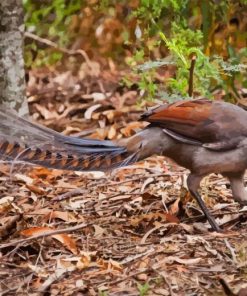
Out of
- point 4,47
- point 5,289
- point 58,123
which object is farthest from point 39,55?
point 5,289

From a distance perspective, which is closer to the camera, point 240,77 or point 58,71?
point 240,77

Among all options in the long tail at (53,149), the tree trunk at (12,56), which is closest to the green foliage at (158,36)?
the long tail at (53,149)

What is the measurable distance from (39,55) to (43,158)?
4.85 meters

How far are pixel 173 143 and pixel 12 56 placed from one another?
1.98m

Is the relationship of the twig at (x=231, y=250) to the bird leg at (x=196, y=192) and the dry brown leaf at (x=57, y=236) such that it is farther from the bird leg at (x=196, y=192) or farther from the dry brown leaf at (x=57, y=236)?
the dry brown leaf at (x=57, y=236)

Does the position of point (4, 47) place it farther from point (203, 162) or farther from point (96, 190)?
point (203, 162)

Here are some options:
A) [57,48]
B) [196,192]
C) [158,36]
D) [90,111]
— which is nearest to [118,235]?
[196,192]

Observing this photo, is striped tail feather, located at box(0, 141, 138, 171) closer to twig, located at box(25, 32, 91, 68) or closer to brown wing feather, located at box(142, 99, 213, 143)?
brown wing feather, located at box(142, 99, 213, 143)

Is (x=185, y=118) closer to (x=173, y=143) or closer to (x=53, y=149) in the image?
(x=173, y=143)

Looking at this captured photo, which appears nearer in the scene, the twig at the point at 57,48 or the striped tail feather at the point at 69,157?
the striped tail feather at the point at 69,157

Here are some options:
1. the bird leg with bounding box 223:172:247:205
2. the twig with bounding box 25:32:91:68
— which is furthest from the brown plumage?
the twig with bounding box 25:32:91:68

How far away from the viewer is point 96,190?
19.3ft

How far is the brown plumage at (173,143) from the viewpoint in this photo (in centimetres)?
488

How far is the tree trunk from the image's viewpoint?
6301mm
